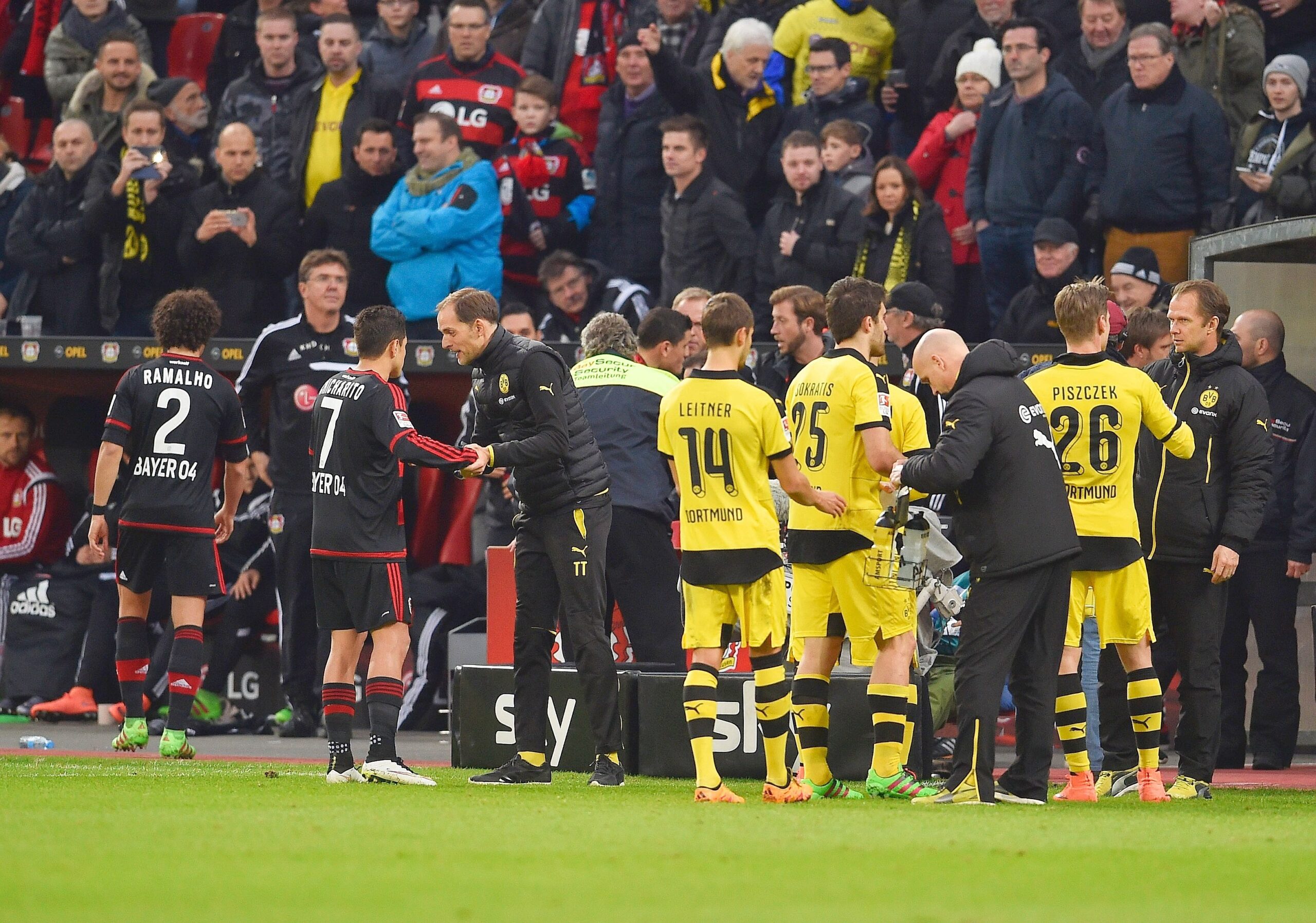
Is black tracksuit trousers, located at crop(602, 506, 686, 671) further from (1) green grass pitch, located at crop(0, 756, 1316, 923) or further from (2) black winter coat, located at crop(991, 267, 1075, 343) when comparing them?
(2) black winter coat, located at crop(991, 267, 1075, 343)

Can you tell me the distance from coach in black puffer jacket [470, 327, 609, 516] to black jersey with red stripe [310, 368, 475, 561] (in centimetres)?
29

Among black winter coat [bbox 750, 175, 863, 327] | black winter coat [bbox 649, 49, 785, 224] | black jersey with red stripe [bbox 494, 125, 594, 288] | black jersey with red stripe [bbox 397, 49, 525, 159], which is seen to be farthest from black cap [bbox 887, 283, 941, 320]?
black jersey with red stripe [bbox 397, 49, 525, 159]

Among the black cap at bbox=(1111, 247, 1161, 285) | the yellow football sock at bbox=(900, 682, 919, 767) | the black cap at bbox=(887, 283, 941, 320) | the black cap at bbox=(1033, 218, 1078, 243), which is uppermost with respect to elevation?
the black cap at bbox=(1033, 218, 1078, 243)

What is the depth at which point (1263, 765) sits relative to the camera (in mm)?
10352

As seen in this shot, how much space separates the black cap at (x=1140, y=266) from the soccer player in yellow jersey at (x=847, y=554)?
3563mm

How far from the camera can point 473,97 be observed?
1395cm

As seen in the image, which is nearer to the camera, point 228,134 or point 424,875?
point 424,875

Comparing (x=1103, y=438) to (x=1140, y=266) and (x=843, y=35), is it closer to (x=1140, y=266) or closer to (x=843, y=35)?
(x=1140, y=266)

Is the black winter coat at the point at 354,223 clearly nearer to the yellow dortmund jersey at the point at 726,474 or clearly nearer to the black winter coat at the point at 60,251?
the black winter coat at the point at 60,251

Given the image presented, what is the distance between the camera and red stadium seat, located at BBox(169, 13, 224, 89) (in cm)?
1594

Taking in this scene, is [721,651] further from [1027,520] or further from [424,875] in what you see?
[424,875]

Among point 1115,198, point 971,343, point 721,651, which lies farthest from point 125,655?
point 1115,198

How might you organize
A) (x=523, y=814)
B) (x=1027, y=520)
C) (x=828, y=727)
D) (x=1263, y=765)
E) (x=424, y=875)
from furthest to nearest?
(x=1263, y=765), (x=828, y=727), (x=1027, y=520), (x=523, y=814), (x=424, y=875)

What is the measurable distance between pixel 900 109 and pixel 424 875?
31.5 ft
